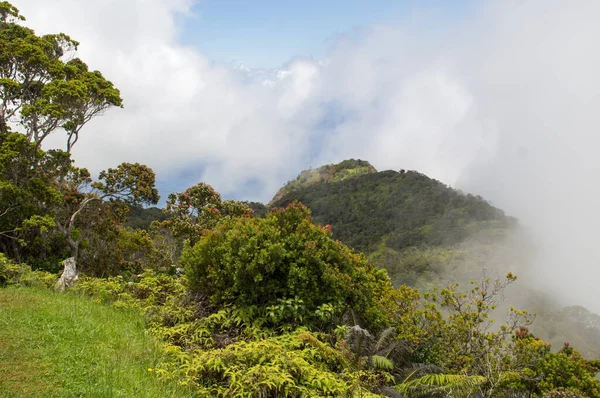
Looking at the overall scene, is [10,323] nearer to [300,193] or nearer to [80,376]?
[80,376]

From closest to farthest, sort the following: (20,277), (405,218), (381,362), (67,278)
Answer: (381,362), (20,277), (67,278), (405,218)

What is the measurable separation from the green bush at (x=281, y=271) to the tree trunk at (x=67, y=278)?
4.14m

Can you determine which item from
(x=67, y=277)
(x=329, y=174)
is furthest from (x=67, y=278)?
(x=329, y=174)

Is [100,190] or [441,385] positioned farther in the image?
[100,190]

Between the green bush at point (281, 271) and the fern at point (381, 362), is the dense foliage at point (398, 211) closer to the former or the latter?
the green bush at point (281, 271)

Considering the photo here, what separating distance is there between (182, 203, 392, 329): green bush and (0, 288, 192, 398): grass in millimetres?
1594

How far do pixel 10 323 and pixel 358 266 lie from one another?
617 cm

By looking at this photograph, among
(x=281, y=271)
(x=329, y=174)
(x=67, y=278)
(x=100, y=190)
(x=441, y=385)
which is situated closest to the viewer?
(x=441, y=385)

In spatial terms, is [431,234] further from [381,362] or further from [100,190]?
[381,362]

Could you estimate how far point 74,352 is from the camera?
5363 millimetres

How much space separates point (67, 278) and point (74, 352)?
20.1 ft

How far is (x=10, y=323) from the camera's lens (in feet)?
20.6

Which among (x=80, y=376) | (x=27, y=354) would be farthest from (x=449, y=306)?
(x=27, y=354)

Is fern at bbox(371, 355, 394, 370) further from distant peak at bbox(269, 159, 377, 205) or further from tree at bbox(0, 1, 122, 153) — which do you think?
distant peak at bbox(269, 159, 377, 205)
